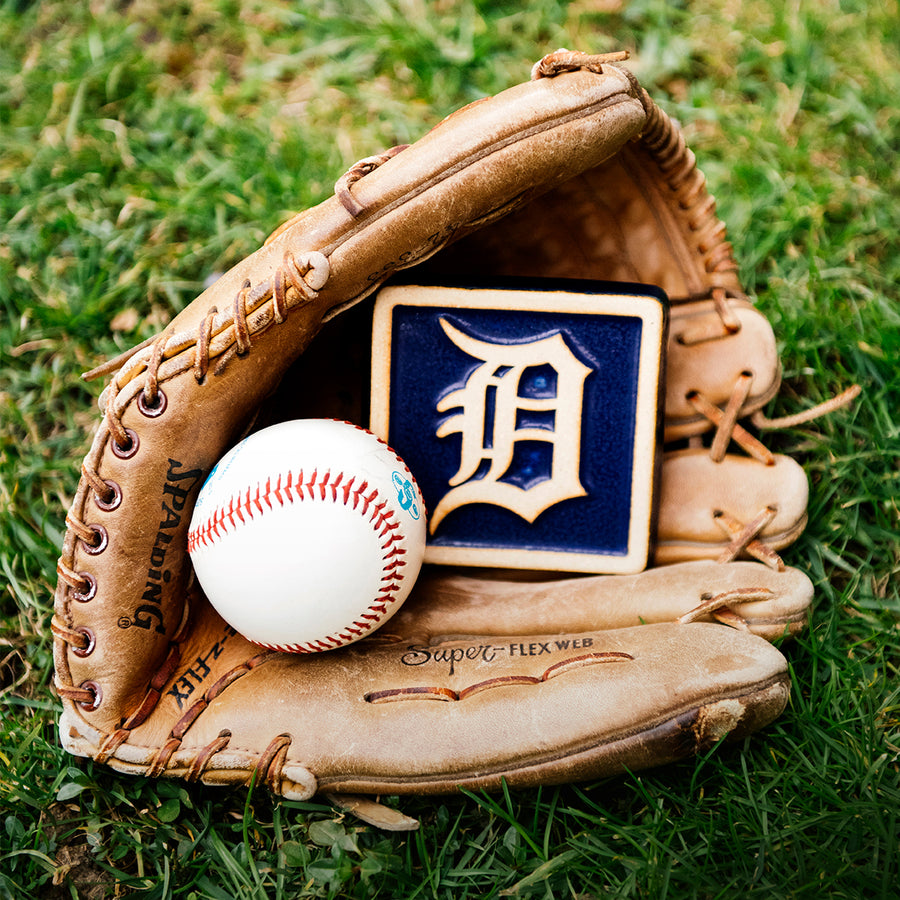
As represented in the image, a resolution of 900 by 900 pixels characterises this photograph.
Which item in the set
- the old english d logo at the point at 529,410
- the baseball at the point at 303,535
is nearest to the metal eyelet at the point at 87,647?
the baseball at the point at 303,535

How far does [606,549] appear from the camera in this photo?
2.18 meters

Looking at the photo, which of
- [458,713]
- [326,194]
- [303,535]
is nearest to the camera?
[303,535]

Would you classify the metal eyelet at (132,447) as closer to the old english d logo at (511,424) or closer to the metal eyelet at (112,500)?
the metal eyelet at (112,500)

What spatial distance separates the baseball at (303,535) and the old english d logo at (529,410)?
298 mm

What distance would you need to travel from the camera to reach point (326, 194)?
2.75 metres

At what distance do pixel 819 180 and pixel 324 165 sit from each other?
5.49ft

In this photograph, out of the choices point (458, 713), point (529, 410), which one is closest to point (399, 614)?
point (458, 713)

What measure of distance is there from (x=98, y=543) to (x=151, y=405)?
34cm

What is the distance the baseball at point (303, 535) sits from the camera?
1761 millimetres

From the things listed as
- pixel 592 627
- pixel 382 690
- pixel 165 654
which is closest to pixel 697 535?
Result: pixel 592 627

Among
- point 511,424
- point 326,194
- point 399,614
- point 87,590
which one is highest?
point 326,194

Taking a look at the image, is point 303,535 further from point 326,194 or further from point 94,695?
point 326,194

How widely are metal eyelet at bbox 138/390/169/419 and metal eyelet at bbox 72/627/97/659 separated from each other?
511mm

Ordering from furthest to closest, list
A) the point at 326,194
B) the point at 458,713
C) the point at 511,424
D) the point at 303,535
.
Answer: the point at 326,194 < the point at 511,424 < the point at 458,713 < the point at 303,535
